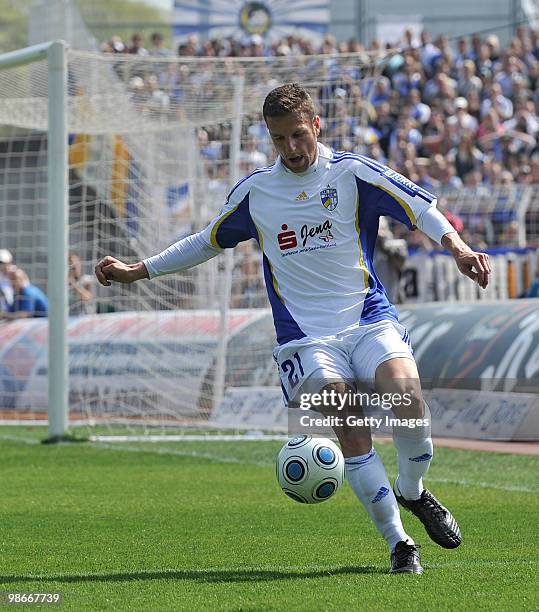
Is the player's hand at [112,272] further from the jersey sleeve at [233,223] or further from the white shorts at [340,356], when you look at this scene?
the white shorts at [340,356]

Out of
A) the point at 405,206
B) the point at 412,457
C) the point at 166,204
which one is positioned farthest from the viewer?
the point at 166,204

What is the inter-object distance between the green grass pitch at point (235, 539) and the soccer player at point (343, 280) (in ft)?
1.24

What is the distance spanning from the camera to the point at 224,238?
21.6 ft

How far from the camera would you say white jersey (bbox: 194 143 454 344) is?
6.10m

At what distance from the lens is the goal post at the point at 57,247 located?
43.9ft

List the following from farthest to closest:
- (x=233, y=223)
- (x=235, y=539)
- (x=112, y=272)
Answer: (x=235, y=539) < (x=233, y=223) < (x=112, y=272)

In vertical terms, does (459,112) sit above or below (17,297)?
above

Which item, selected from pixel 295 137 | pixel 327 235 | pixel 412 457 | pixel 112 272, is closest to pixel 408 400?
pixel 412 457

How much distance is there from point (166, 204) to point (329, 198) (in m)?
10.8

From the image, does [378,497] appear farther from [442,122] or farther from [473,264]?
[442,122]

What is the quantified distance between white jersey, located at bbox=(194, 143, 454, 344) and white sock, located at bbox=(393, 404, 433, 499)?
1.85 feet

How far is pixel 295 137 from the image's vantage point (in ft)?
19.8

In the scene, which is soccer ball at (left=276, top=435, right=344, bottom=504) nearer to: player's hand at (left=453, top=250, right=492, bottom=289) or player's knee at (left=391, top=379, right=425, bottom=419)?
player's knee at (left=391, top=379, right=425, bottom=419)

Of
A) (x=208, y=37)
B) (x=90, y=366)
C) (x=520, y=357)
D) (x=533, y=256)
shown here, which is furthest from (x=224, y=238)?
(x=208, y=37)
